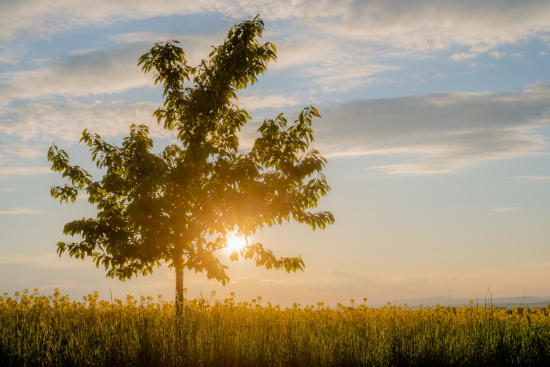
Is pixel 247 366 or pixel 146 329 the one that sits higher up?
pixel 146 329

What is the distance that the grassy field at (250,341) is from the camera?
9.39m

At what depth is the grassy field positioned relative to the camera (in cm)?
939

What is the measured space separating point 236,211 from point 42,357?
5100 mm

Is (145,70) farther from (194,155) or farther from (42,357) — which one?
(42,357)

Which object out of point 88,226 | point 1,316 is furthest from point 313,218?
point 1,316

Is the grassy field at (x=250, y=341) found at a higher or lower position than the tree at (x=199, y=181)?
lower

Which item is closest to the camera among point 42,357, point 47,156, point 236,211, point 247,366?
point 247,366

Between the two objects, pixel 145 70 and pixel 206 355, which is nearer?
pixel 206 355

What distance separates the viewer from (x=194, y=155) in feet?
43.3

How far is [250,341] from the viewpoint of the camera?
9.51 meters

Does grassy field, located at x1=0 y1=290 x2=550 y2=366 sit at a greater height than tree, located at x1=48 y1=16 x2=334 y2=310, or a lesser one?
lesser

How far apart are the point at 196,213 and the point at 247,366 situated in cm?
493

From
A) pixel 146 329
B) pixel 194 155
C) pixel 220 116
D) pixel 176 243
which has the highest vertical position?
pixel 220 116

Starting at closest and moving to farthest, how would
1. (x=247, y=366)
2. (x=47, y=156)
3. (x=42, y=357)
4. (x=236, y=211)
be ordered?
(x=247, y=366) → (x=42, y=357) → (x=236, y=211) → (x=47, y=156)
